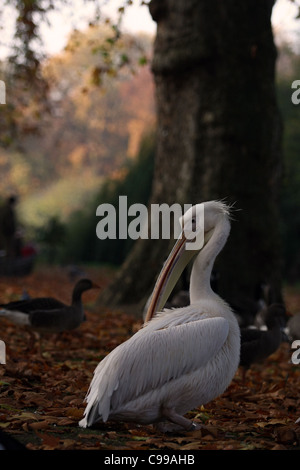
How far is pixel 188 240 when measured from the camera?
5441 millimetres

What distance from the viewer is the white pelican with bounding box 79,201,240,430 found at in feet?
15.0

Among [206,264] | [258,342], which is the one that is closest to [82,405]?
[206,264]

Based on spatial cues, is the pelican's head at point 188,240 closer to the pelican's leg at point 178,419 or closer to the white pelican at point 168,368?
the white pelican at point 168,368

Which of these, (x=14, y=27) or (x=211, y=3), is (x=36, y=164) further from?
(x=211, y=3)

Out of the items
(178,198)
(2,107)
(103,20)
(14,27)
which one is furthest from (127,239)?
(178,198)

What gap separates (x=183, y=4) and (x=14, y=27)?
721cm

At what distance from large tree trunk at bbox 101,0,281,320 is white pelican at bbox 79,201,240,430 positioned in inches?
241

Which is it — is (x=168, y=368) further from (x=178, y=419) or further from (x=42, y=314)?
(x=42, y=314)

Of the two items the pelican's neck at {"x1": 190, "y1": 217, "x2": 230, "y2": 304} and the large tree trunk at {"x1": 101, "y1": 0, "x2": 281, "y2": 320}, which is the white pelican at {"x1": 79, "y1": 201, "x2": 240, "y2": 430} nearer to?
the pelican's neck at {"x1": 190, "y1": 217, "x2": 230, "y2": 304}

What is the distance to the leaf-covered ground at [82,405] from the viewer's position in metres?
4.50

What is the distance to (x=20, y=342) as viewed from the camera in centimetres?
857

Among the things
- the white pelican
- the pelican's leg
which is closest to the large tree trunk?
the white pelican

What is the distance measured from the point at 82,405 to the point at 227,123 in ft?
22.4

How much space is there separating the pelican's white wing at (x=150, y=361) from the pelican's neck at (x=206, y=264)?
44 cm
